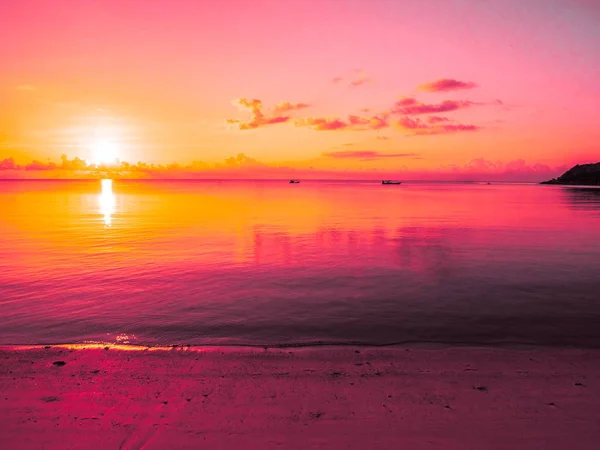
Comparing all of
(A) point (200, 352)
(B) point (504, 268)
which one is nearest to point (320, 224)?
(B) point (504, 268)

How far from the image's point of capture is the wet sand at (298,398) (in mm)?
6508

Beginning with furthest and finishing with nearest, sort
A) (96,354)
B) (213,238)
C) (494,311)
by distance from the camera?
(213,238) < (494,311) < (96,354)

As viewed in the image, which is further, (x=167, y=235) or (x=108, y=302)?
(x=167, y=235)

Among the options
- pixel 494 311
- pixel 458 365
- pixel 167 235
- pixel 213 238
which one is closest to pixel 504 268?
pixel 494 311

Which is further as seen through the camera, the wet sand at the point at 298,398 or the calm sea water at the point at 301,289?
the calm sea water at the point at 301,289

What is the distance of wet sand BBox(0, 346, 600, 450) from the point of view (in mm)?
6508

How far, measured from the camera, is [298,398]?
782cm

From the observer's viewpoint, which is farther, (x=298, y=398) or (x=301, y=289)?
(x=301, y=289)

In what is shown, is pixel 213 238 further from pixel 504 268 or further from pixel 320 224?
pixel 504 268

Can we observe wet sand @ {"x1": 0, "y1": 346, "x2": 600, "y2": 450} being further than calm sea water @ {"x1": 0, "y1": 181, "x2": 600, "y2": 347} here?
No

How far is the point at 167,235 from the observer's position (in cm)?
3531

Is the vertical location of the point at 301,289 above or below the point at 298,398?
below

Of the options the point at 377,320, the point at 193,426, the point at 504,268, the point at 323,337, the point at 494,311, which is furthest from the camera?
the point at 504,268

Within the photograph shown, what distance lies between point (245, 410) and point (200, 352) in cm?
352
